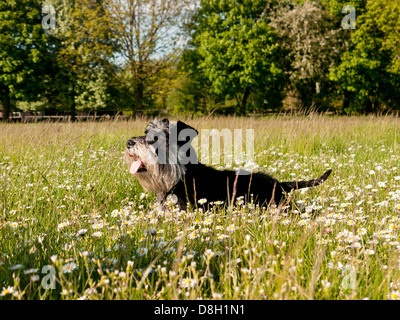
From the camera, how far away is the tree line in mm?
24094

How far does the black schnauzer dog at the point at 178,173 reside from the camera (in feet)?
13.0

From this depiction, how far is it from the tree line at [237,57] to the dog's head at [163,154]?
19152mm

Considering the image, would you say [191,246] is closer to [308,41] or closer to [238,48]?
[308,41]

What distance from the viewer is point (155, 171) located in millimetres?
3982

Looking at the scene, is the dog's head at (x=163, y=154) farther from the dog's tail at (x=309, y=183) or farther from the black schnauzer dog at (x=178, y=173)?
the dog's tail at (x=309, y=183)

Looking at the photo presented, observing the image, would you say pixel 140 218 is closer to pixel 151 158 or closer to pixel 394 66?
pixel 151 158

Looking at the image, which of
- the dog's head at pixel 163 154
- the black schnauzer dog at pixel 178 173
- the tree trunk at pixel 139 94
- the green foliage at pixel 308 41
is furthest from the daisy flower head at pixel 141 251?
the green foliage at pixel 308 41

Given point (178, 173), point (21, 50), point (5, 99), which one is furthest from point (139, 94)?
point (178, 173)

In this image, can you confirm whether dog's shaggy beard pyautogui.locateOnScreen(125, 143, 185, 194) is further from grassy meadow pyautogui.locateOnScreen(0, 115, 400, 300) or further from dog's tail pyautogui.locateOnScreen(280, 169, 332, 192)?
dog's tail pyautogui.locateOnScreen(280, 169, 332, 192)

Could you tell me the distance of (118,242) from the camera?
242 cm

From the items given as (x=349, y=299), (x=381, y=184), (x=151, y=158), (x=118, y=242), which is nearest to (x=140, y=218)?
(x=118, y=242)

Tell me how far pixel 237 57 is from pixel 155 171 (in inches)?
1046

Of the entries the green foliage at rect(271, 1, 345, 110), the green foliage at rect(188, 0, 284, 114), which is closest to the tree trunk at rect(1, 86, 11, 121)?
the green foliage at rect(188, 0, 284, 114)
